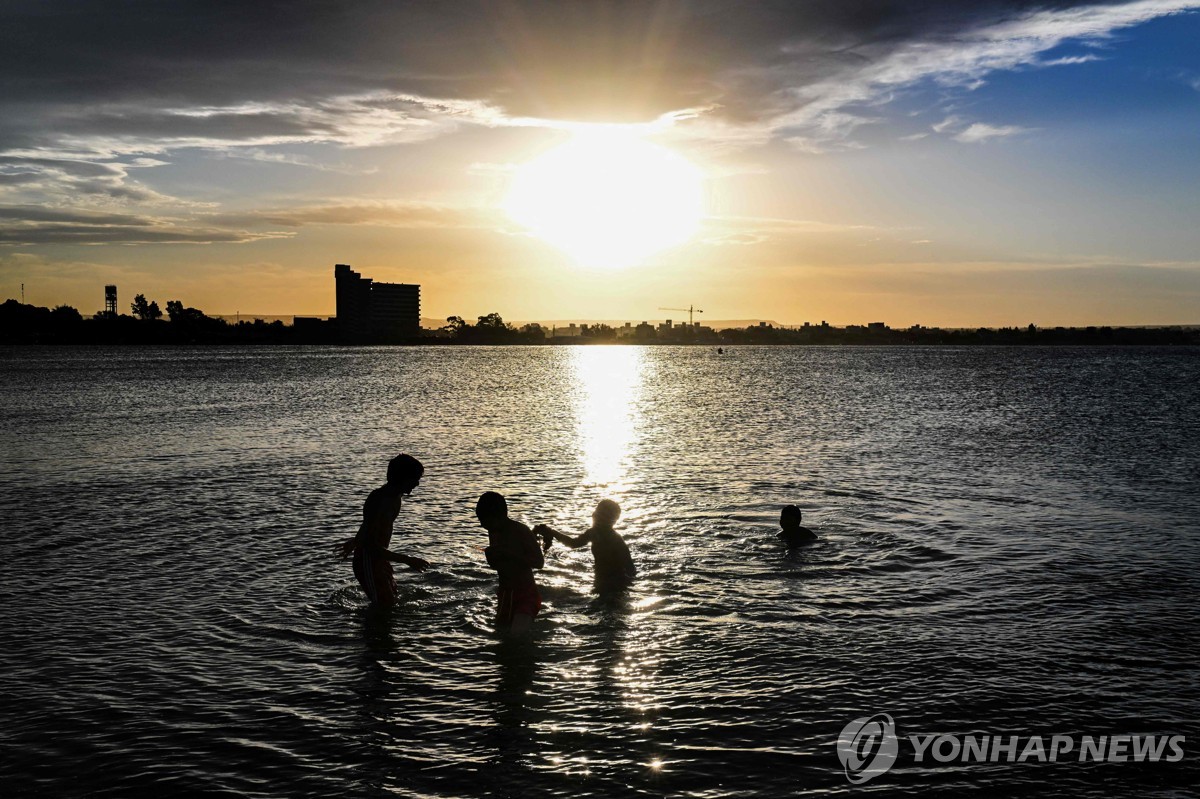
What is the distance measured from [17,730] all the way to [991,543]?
16.0 metres

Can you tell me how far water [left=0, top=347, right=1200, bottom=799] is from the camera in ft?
26.0

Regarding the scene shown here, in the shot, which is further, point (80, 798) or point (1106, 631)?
point (1106, 631)

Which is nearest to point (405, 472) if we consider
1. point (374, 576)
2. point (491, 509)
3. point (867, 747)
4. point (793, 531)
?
point (491, 509)

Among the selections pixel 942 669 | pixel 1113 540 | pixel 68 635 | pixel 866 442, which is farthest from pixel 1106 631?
pixel 866 442

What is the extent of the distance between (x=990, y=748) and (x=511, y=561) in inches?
225

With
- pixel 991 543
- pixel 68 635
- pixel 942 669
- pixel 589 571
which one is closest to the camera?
pixel 942 669

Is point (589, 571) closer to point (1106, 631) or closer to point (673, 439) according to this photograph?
point (1106, 631)

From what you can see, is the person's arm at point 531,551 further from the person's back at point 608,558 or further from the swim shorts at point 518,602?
the person's back at point 608,558

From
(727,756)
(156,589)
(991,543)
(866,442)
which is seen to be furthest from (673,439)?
(727,756)

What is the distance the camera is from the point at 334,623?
39.7 ft

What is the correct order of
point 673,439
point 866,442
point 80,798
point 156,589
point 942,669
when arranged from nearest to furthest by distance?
point 80,798
point 942,669
point 156,589
point 866,442
point 673,439

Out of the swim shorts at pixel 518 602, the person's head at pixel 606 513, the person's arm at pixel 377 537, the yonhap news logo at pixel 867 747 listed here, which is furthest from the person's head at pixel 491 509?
the yonhap news logo at pixel 867 747

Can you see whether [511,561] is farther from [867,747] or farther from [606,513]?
[867,747]

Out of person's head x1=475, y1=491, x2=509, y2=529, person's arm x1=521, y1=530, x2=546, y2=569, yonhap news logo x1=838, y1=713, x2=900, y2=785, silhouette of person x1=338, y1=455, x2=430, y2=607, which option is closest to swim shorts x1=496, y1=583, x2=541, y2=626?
person's arm x1=521, y1=530, x2=546, y2=569
